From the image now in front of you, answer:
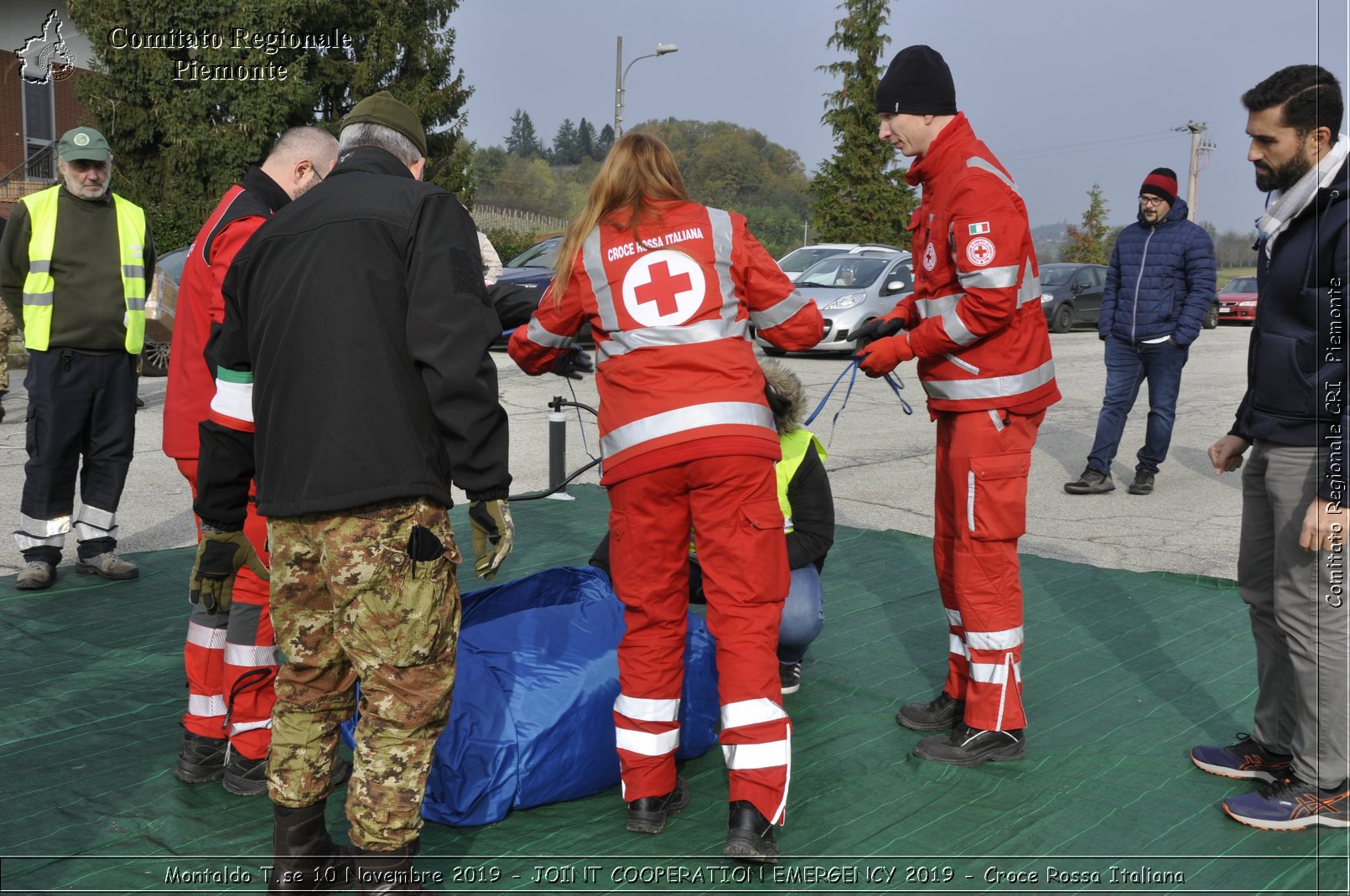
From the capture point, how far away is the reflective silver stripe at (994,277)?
12.4 feet

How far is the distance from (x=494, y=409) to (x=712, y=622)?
1.00m

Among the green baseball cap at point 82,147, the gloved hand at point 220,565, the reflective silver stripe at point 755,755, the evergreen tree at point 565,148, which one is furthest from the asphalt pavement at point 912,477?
the evergreen tree at point 565,148

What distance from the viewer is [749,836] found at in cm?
327

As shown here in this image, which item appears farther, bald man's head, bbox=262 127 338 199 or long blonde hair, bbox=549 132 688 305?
bald man's head, bbox=262 127 338 199

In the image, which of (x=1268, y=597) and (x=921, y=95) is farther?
(x=921, y=95)

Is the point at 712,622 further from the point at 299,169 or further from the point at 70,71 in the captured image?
the point at 70,71

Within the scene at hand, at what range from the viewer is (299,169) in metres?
3.79

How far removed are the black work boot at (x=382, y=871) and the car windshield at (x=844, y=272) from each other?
16.1 meters

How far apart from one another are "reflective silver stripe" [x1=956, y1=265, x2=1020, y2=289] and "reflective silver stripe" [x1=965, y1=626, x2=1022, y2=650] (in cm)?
115

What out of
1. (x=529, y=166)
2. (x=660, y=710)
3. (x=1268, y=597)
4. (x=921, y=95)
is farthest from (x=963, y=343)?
(x=529, y=166)

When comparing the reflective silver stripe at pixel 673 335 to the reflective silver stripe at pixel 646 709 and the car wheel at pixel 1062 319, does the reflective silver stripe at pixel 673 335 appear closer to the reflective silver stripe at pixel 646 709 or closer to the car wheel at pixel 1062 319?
the reflective silver stripe at pixel 646 709

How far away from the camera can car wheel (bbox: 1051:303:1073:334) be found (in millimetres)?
23812

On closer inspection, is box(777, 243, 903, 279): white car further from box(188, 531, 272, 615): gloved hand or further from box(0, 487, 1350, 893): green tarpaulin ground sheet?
box(188, 531, 272, 615): gloved hand

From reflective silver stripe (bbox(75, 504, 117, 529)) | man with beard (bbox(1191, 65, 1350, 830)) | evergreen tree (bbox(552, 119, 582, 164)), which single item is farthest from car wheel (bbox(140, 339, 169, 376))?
evergreen tree (bbox(552, 119, 582, 164))
